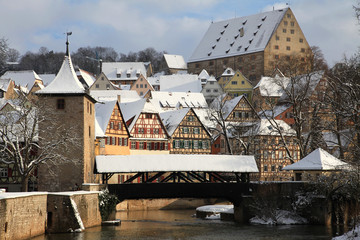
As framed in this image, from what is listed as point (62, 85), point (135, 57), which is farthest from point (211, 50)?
point (62, 85)

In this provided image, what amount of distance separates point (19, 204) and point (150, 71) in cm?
10381

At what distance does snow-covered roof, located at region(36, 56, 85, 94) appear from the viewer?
36.5 m

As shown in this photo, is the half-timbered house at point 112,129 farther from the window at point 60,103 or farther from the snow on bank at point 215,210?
the window at point 60,103

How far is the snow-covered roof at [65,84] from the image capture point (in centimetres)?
3650

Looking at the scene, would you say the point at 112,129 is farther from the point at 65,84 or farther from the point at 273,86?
the point at 273,86

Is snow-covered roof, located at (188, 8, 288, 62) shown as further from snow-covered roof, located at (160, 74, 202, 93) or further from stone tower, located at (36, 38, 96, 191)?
stone tower, located at (36, 38, 96, 191)

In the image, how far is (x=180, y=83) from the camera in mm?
103438

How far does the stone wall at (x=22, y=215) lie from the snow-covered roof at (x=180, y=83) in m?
74.6

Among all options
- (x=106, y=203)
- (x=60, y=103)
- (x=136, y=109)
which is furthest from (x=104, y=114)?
(x=106, y=203)

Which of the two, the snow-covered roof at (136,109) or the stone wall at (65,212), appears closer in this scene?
the stone wall at (65,212)

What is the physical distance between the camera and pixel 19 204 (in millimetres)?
24281

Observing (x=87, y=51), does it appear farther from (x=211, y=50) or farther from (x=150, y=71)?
(x=211, y=50)

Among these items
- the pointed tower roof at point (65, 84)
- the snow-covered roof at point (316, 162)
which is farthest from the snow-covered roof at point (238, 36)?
the pointed tower roof at point (65, 84)

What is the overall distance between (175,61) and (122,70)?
52.9ft
